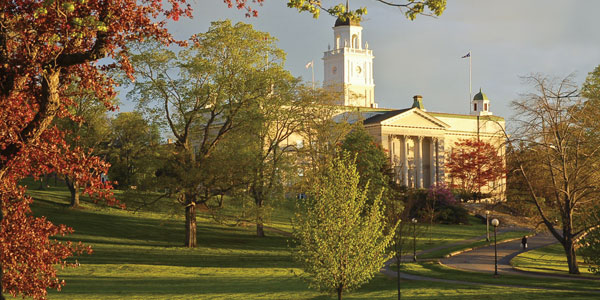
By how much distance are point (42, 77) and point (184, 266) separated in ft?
95.8

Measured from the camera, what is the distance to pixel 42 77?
40.1ft

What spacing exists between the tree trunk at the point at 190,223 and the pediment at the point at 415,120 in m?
56.9

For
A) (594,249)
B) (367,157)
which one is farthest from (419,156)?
(594,249)

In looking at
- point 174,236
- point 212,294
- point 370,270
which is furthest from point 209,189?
point 370,270

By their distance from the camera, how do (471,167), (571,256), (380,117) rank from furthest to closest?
(380,117), (471,167), (571,256)

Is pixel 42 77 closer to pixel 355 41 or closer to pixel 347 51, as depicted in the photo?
pixel 347 51

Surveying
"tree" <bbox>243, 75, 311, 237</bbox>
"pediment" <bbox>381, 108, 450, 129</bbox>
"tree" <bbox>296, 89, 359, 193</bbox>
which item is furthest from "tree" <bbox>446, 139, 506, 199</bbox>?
"tree" <bbox>243, 75, 311, 237</bbox>

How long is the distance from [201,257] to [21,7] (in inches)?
1329

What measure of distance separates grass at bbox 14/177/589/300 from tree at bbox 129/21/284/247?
9.08ft

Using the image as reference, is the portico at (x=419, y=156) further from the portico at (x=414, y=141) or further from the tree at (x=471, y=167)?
the tree at (x=471, y=167)

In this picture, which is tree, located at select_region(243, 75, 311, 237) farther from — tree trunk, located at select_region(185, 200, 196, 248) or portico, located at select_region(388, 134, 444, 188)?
portico, located at select_region(388, 134, 444, 188)

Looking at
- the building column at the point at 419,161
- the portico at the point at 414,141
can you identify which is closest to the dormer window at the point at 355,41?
the portico at the point at 414,141

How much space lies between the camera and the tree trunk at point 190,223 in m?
46.7

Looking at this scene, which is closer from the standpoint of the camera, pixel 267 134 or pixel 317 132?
pixel 267 134
